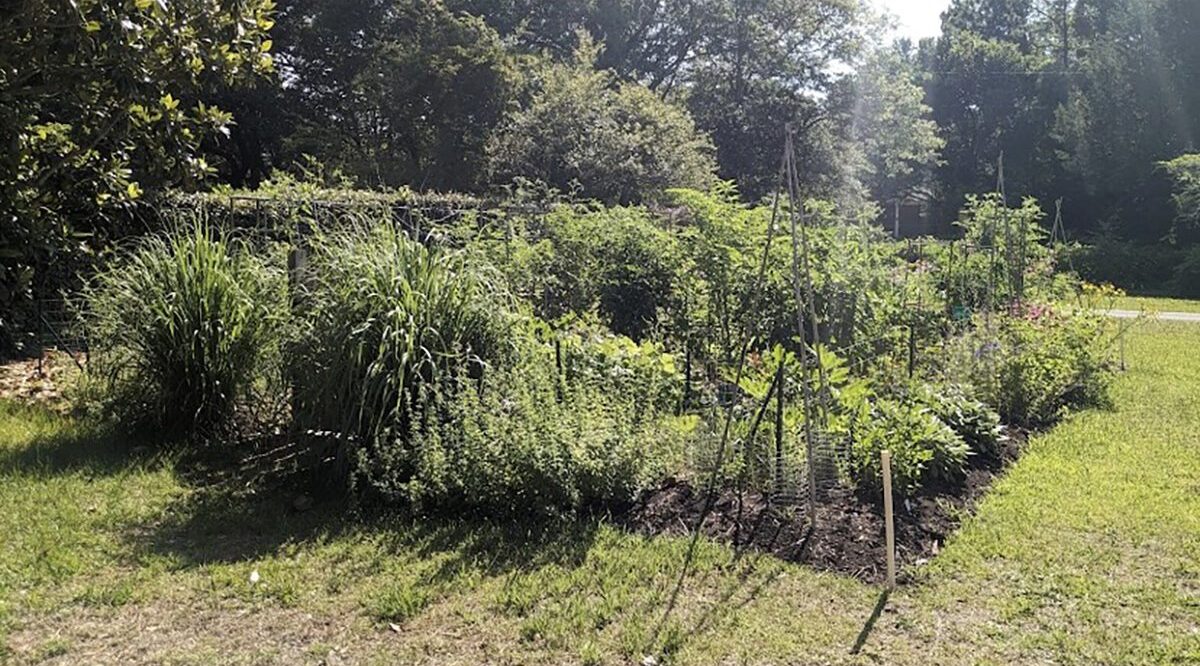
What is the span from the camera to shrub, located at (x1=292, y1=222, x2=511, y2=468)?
4730 millimetres

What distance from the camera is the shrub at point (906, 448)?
185 inches

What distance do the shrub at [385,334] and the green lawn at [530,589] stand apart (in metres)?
0.57

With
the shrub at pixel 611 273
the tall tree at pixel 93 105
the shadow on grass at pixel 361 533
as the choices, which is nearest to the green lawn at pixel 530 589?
the shadow on grass at pixel 361 533

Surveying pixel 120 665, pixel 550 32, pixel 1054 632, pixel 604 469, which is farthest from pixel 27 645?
pixel 550 32

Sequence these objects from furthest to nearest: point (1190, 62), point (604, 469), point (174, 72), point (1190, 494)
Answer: point (1190, 62), point (174, 72), point (1190, 494), point (604, 469)

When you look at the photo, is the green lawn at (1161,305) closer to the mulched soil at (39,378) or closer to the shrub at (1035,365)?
the shrub at (1035,365)

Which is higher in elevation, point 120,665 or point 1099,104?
point 1099,104

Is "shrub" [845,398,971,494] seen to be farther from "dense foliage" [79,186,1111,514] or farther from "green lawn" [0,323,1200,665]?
"green lawn" [0,323,1200,665]

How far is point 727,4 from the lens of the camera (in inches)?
1122

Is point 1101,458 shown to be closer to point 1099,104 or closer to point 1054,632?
point 1054,632

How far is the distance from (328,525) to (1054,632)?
3180mm

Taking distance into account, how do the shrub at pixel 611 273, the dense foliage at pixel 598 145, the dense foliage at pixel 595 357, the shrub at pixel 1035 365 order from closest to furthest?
the dense foliage at pixel 595 357 < the shrub at pixel 1035 365 < the shrub at pixel 611 273 < the dense foliage at pixel 598 145

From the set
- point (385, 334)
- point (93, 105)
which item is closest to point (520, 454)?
point (385, 334)

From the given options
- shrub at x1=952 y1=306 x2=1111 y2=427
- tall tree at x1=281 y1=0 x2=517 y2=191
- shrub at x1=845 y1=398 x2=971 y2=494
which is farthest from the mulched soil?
tall tree at x1=281 y1=0 x2=517 y2=191
